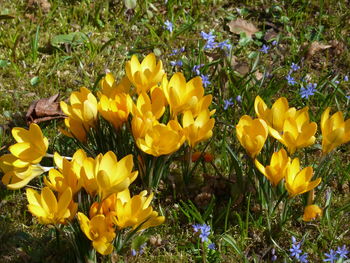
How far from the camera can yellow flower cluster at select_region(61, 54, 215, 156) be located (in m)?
2.13

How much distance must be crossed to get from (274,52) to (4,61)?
1.47 metres

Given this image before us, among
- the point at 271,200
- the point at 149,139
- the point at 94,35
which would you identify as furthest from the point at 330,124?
the point at 94,35

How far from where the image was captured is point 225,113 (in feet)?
Result: 9.38

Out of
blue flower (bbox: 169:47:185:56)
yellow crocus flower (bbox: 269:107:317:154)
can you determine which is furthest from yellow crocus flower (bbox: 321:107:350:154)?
blue flower (bbox: 169:47:185:56)

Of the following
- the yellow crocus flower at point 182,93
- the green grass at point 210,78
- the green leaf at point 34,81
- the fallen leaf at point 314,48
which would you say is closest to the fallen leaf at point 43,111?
the green grass at point 210,78

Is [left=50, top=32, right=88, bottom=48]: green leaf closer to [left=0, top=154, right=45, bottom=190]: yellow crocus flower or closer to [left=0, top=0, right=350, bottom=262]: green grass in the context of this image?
[left=0, top=0, right=350, bottom=262]: green grass

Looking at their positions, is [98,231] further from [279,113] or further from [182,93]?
[279,113]

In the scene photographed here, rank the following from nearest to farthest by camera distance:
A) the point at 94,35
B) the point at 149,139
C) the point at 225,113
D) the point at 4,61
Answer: the point at 149,139, the point at 225,113, the point at 4,61, the point at 94,35

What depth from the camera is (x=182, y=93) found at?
2.29 metres

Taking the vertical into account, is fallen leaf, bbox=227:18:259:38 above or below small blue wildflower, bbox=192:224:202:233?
above

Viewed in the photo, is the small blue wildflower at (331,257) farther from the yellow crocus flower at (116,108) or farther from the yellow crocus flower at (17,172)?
the yellow crocus flower at (17,172)

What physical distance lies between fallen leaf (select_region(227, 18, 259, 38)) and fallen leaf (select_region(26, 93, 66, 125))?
4.01 ft

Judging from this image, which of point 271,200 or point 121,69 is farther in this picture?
point 121,69

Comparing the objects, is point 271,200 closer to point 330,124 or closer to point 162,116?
point 330,124
